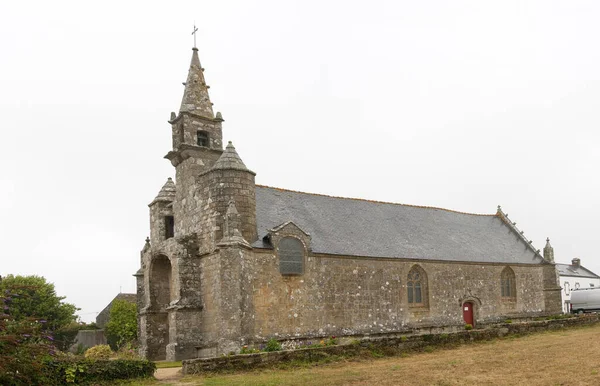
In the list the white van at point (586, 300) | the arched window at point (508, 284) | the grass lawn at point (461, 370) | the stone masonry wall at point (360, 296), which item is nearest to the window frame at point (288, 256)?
the stone masonry wall at point (360, 296)

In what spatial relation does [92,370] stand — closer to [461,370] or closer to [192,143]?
[461,370]

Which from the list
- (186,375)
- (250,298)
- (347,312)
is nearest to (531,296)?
(347,312)

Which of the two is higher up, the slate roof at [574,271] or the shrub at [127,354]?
the slate roof at [574,271]

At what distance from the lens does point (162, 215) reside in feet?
82.7

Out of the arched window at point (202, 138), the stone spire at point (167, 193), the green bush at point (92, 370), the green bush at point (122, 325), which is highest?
the arched window at point (202, 138)

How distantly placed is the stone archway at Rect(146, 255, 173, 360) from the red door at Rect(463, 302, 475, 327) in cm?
1591

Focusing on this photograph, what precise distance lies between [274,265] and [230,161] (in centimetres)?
460

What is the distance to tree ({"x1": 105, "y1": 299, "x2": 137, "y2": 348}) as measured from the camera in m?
38.0

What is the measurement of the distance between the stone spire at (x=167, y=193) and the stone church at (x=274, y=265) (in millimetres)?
68

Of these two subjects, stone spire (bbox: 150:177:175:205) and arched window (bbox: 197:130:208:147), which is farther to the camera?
stone spire (bbox: 150:177:175:205)

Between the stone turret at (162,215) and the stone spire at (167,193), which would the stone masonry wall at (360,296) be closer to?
the stone turret at (162,215)

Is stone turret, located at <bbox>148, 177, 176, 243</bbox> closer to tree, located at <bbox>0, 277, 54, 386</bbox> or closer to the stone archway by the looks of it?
the stone archway

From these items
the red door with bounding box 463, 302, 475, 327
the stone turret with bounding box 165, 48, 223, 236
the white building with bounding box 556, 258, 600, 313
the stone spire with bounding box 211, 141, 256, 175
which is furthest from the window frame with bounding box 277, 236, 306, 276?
the white building with bounding box 556, 258, 600, 313

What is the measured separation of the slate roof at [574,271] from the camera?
5853 cm
